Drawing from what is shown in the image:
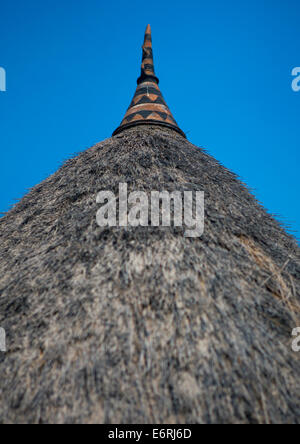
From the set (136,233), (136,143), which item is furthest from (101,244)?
(136,143)

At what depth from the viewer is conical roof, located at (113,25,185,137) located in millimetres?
5621

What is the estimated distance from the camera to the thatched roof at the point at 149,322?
66.9 inches

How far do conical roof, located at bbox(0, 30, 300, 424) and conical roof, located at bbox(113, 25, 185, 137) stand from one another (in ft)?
9.08

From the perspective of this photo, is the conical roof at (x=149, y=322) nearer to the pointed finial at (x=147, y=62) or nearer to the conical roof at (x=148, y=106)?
the conical roof at (x=148, y=106)

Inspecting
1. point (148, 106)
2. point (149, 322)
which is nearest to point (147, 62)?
point (148, 106)

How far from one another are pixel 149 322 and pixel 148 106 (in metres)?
5.18

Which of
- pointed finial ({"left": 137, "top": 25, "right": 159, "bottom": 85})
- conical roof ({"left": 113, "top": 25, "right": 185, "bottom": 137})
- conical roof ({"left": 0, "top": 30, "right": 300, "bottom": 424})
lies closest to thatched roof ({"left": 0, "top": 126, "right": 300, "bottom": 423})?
conical roof ({"left": 0, "top": 30, "right": 300, "bottom": 424})

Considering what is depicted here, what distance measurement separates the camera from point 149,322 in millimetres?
2004

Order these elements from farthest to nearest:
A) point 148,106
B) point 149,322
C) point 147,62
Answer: point 147,62 → point 148,106 → point 149,322

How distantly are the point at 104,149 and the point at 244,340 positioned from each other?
11.8ft

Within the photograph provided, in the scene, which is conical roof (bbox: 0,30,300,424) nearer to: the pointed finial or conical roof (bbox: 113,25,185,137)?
conical roof (bbox: 113,25,185,137)

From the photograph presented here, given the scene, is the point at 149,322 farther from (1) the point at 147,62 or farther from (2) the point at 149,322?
(1) the point at 147,62

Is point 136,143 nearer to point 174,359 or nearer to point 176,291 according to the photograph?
point 176,291

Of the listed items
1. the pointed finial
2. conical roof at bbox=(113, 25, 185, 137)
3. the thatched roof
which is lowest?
the thatched roof
